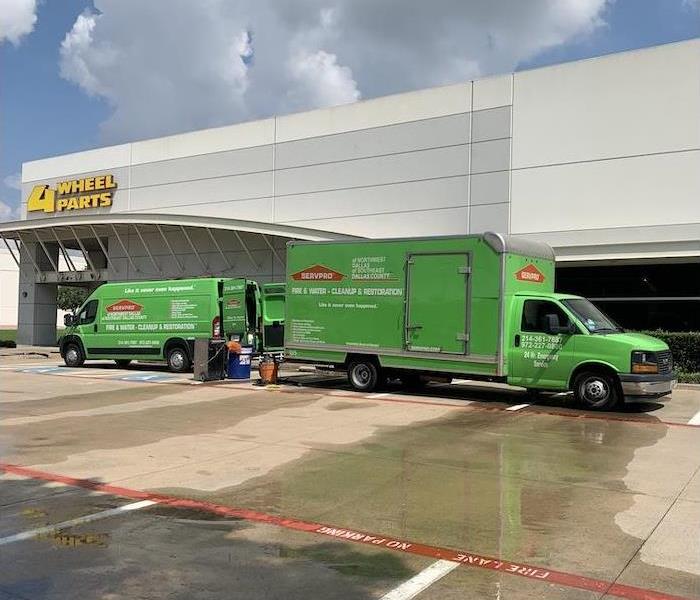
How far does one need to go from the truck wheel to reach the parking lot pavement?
1.26 feet

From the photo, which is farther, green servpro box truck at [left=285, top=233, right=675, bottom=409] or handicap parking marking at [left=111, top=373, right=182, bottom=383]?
handicap parking marking at [left=111, top=373, right=182, bottom=383]

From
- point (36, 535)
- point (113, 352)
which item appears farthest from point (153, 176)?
point (36, 535)

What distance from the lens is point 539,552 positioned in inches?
198

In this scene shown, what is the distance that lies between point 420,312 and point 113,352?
10.9 m

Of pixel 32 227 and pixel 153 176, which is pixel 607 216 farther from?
pixel 32 227

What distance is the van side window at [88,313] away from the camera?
69.3ft

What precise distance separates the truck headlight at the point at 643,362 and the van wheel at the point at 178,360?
12.1 metres

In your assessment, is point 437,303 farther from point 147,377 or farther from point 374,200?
point 374,200

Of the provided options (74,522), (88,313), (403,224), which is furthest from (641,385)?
(88,313)

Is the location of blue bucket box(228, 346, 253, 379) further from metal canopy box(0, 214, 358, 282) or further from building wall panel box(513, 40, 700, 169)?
building wall panel box(513, 40, 700, 169)

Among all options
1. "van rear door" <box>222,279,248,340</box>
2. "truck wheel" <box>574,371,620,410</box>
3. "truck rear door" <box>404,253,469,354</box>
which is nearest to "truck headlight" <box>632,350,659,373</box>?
"truck wheel" <box>574,371,620,410</box>

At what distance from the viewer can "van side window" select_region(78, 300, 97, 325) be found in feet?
69.3

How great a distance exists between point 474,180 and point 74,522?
18703 mm

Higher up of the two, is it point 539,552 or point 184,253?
point 184,253
